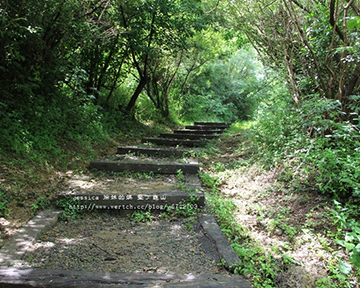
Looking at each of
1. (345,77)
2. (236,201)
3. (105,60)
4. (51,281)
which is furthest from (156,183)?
(105,60)

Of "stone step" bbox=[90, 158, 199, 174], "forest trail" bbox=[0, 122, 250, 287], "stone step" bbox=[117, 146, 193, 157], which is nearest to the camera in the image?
"forest trail" bbox=[0, 122, 250, 287]

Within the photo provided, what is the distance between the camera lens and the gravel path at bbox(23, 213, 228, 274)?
7.86 feet

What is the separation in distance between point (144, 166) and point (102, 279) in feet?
8.19

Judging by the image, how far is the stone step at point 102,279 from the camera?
2100 millimetres

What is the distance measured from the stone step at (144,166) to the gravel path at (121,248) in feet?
4.26

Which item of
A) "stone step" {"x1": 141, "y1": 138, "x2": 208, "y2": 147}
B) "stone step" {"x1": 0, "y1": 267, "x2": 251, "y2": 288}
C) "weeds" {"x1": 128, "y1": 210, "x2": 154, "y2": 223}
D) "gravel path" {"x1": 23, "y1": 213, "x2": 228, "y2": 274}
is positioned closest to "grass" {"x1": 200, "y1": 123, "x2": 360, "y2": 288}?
"stone step" {"x1": 0, "y1": 267, "x2": 251, "y2": 288}

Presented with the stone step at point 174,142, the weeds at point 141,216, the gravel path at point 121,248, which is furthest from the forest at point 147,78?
the weeds at point 141,216

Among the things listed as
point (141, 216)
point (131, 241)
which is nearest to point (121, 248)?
point (131, 241)

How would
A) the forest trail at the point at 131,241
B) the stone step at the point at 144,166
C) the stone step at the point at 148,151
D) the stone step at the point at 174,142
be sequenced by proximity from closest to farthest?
the forest trail at the point at 131,241
the stone step at the point at 144,166
the stone step at the point at 148,151
the stone step at the point at 174,142

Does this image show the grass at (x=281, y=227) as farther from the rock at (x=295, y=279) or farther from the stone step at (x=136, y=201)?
the stone step at (x=136, y=201)

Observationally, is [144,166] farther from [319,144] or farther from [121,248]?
[319,144]

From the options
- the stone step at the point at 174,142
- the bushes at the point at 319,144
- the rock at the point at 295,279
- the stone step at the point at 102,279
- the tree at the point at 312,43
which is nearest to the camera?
the stone step at the point at 102,279

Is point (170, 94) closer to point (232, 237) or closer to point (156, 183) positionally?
point (156, 183)

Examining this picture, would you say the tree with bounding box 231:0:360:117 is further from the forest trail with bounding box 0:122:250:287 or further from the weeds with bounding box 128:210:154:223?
the weeds with bounding box 128:210:154:223
